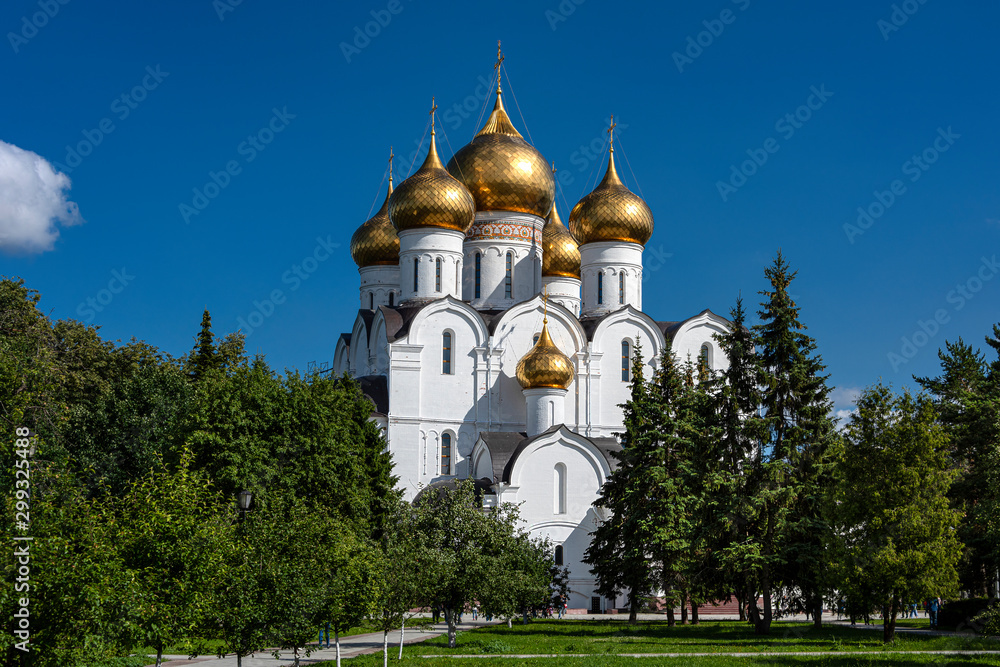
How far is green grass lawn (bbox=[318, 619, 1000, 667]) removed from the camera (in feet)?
52.7

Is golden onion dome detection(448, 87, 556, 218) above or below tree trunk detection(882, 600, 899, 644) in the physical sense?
above

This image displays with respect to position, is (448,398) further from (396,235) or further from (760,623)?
(760,623)

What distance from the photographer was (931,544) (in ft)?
59.0

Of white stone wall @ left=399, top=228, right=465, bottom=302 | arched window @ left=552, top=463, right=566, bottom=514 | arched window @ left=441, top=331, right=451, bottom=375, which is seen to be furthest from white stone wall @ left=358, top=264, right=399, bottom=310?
arched window @ left=552, top=463, right=566, bottom=514

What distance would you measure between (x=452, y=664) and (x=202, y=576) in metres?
6.70

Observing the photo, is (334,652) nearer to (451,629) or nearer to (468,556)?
(451,629)

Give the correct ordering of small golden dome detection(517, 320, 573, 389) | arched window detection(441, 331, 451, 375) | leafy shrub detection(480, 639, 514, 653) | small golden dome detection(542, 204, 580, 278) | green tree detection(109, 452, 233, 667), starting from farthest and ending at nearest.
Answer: small golden dome detection(542, 204, 580, 278), arched window detection(441, 331, 451, 375), small golden dome detection(517, 320, 573, 389), leafy shrub detection(480, 639, 514, 653), green tree detection(109, 452, 233, 667)

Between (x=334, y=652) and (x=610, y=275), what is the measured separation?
21.6 meters

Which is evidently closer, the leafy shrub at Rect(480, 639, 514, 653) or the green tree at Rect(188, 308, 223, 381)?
the leafy shrub at Rect(480, 639, 514, 653)

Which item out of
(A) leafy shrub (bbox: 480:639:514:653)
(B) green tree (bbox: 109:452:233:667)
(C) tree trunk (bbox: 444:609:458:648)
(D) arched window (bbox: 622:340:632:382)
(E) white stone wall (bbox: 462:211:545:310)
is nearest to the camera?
(B) green tree (bbox: 109:452:233:667)

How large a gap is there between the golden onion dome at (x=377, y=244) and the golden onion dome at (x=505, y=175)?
3907 millimetres

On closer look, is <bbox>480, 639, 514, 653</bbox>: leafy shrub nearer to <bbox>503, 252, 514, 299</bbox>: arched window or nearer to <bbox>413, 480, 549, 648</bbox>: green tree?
<bbox>413, 480, 549, 648</bbox>: green tree

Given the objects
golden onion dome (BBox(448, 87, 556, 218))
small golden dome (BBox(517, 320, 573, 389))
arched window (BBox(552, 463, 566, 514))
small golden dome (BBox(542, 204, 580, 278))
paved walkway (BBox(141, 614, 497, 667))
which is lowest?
paved walkway (BBox(141, 614, 497, 667))

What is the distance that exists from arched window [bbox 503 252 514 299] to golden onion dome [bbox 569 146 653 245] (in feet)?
9.97
